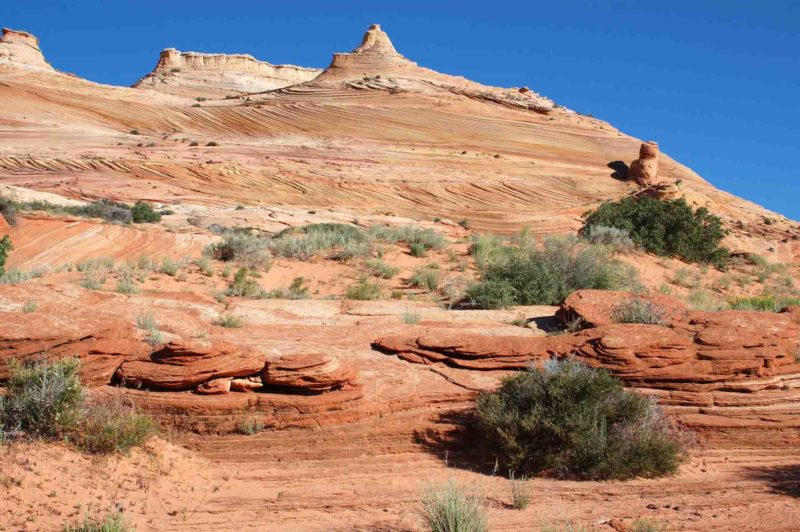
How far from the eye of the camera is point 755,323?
773cm

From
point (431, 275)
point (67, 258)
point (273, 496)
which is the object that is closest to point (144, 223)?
point (67, 258)

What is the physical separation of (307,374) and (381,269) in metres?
8.61

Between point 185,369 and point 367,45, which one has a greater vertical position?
point 367,45

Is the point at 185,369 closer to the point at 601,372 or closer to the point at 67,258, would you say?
the point at 601,372

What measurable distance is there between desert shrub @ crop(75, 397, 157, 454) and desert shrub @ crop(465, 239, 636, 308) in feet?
21.0

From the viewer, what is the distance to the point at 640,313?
8.19 m

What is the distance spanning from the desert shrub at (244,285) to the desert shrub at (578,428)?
243 inches

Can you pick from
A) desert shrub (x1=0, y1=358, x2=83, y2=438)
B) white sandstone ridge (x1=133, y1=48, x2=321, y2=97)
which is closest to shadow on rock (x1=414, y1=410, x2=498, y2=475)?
desert shrub (x1=0, y1=358, x2=83, y2=438)

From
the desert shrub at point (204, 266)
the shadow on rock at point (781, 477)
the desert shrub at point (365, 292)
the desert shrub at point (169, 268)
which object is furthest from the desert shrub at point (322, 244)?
the shadow on rock at point (781, 477)

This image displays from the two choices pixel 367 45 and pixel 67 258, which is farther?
pixel 367 45

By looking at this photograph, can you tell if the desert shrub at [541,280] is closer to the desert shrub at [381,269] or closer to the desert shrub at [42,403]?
the desert shrub at [381,269]

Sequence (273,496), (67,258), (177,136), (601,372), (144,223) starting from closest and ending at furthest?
(273,496), (601,372), (67,258), (144,223), (177,136)

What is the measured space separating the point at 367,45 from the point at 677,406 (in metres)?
42.1

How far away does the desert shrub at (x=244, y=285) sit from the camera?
1202 cm
